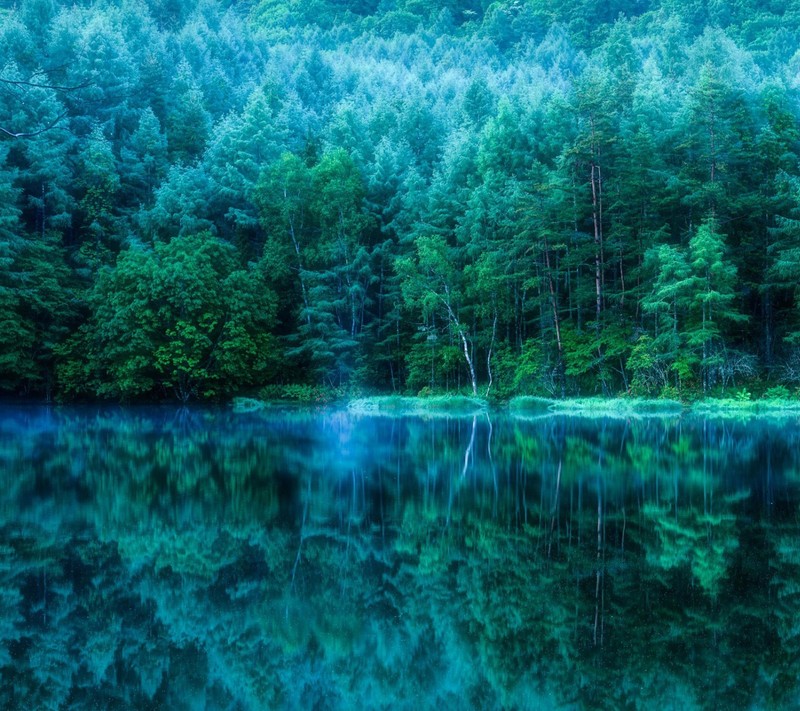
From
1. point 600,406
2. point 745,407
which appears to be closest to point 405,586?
point 745,407

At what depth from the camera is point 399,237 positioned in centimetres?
4191

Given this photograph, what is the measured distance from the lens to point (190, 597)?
7.35m

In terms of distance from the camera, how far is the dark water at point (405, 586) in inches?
218

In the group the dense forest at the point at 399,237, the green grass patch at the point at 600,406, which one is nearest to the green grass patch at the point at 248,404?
the dense forest at the point at 399,237

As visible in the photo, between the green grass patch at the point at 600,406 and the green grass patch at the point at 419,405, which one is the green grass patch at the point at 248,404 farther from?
the green grass patch at the point at 600,406

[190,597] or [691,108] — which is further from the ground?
[691,108]

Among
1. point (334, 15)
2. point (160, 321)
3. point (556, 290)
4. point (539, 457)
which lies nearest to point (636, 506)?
point (539, 457)

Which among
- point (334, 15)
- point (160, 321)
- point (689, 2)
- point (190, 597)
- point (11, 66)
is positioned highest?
point (334, 15)

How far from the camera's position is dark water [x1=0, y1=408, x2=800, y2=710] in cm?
554

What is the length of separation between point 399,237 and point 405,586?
116ft

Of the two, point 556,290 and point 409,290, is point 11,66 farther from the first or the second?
point 556,290

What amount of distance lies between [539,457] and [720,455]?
353 centimetres

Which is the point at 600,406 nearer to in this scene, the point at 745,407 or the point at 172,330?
the point at 745,407

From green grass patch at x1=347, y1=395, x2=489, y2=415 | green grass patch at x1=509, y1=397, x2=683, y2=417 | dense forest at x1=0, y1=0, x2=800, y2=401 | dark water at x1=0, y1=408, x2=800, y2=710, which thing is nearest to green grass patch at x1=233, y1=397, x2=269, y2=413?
dense forest at x1=0, y1=0, x2=800, y2=401
